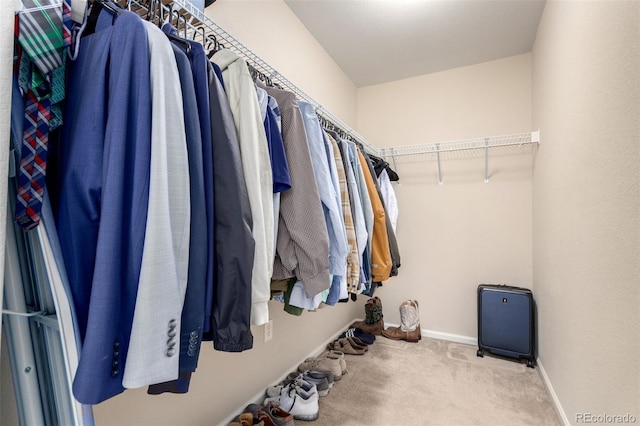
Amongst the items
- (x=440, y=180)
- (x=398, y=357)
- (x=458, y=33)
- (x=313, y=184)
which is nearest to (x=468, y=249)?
(x=440, y=180)

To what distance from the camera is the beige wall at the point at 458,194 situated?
255cm

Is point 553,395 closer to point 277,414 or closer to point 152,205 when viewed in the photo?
point 277,414

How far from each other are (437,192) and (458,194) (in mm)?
180

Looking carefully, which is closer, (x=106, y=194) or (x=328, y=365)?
(x=106, y=194)

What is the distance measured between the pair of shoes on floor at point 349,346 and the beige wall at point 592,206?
122cm

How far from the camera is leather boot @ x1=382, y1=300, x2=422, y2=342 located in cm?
267

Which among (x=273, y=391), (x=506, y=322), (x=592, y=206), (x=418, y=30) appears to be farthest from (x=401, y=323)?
(x=418, y=30)

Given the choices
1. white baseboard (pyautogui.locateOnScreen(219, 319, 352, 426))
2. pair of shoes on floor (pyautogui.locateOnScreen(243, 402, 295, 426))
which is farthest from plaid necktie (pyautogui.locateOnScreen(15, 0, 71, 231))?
white baseboard (pyautogui.locateOnScreen(219, 319, 352, 426))

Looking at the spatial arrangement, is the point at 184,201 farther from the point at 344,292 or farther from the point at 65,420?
the point at 344,292

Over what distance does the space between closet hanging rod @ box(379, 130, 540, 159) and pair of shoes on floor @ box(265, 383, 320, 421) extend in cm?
208

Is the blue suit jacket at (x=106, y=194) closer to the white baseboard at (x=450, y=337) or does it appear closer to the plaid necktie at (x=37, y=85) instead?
the plaid necktie at (x=37, y=85)

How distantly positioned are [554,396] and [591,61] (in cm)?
173

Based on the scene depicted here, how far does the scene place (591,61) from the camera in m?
1.21

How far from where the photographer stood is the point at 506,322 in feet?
7.56
